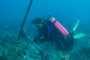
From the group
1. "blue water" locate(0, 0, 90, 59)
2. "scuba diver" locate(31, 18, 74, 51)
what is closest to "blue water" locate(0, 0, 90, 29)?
"blue water" locate(0, 0, 90, 59)

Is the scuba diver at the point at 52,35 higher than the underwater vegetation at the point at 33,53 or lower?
higher

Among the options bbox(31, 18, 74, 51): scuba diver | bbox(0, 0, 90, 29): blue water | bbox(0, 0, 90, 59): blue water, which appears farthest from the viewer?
bbox(0, 0, 90, 29): blue water

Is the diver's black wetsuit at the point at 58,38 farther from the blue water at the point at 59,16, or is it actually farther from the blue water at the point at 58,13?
the blue water at the point at 58,13

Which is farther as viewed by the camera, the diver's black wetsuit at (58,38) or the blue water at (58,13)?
the blue water at (58,13)

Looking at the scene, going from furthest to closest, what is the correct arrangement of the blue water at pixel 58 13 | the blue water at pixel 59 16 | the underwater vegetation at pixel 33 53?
1. the blue water at pixel 58 13
2. the blue water at pixel 59 16
3. the underwater vegetation at pixel 33 53

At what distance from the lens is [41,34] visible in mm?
5645

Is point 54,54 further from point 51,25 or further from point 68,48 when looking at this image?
point 51,25

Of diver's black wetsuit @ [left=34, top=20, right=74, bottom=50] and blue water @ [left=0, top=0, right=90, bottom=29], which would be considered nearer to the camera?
diver's black wetsuit @ [left=34, top=20, right=74, bottom=50]

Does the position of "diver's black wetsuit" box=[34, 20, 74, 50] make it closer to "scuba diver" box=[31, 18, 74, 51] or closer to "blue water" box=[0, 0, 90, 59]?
"scuba diver" box=[31, 18, 74, 51]

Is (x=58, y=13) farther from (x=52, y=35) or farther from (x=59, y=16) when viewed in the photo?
(x=52, y=35)

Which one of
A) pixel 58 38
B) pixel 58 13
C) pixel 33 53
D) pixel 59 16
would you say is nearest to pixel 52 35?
pixel 58 38

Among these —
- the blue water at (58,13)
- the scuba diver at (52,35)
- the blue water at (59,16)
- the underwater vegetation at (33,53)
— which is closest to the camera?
the underwater vegetation at (33,53)

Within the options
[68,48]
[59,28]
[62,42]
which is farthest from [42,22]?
[68,48]

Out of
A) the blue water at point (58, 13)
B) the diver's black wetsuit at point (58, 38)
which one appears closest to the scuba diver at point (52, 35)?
the diver's black wetsuit at point (58, 38)
